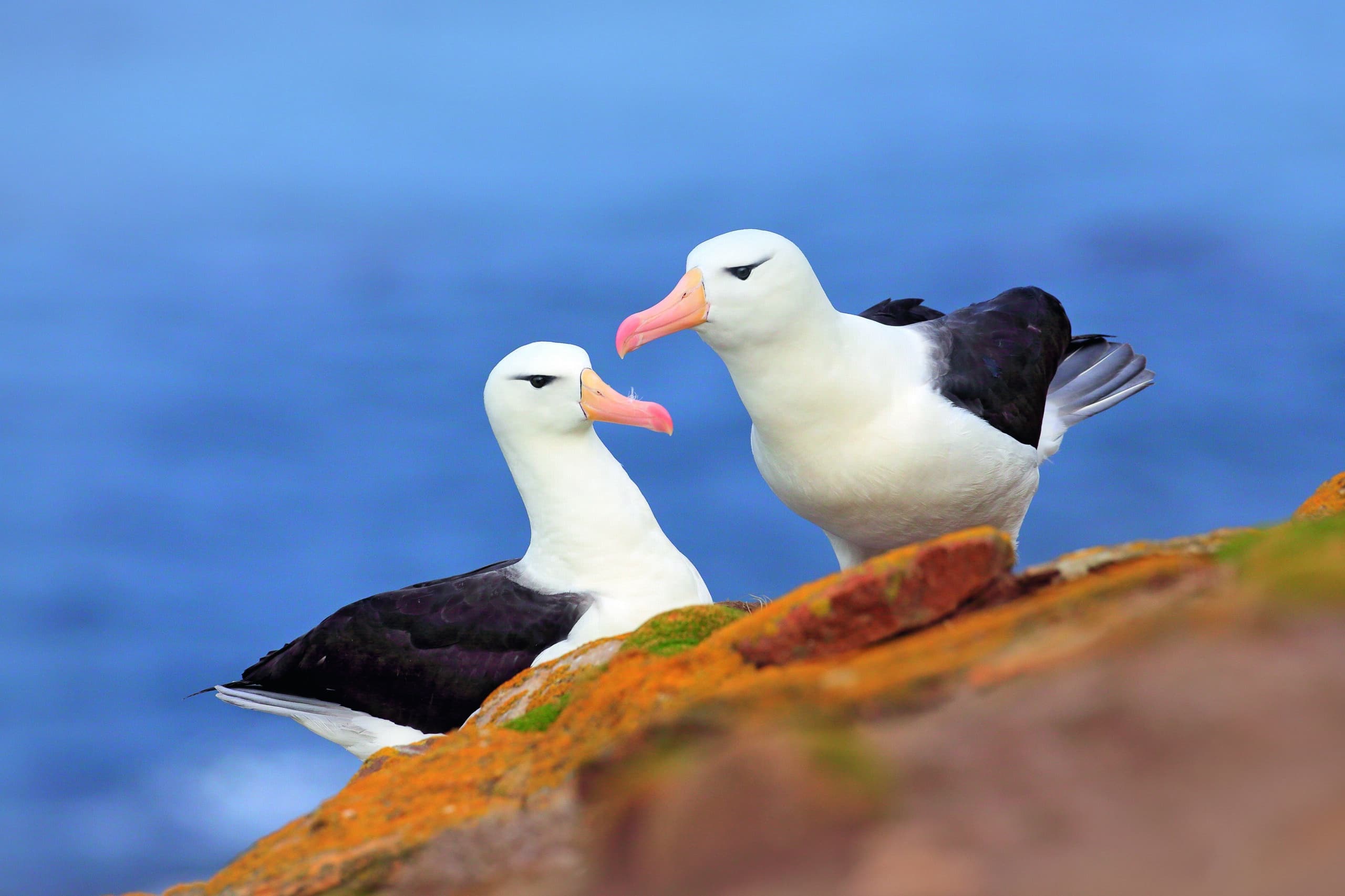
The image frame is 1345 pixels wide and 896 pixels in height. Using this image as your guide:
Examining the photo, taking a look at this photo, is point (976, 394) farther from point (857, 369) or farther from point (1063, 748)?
point (1063, 748)

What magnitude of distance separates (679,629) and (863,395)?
2414mm

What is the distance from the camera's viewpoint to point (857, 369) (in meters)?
8.15

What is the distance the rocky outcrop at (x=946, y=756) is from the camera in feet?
10.4

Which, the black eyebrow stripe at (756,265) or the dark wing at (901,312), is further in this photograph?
the dark wing at (901,312)

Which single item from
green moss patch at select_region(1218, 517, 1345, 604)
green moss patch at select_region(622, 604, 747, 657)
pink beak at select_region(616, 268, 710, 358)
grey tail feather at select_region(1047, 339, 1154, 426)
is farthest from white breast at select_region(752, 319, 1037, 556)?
green moss patch at select_region(1218, 517, 1345, 604)

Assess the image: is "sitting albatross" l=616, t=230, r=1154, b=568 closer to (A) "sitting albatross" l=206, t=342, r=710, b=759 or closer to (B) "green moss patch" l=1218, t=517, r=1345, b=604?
(A) "sitting albatross" l=206, t=342, r=710, b=759

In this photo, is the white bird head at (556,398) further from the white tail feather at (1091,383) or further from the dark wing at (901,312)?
the white tail feather at (1091,383)

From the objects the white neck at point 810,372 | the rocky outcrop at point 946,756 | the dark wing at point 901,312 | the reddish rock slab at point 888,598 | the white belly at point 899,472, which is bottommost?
the rocky outcrop at point 946,756

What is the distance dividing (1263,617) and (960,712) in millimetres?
829

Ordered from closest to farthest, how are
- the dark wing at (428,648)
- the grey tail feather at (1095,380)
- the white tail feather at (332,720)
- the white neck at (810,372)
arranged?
the white neck at (810,372) → the dark wing at (428,648) → the white tail feather at (332,720) → the grey tail feather at (1095,380)

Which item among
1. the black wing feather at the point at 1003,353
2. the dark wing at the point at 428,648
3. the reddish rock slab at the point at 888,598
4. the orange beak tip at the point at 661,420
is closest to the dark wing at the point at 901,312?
the black wing feather at the point at 1003,353

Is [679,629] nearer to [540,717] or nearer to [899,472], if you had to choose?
[540,717]

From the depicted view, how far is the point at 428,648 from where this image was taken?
8227mm

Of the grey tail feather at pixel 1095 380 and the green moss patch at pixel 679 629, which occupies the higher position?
the grey tail feather at pixel 1095 380
